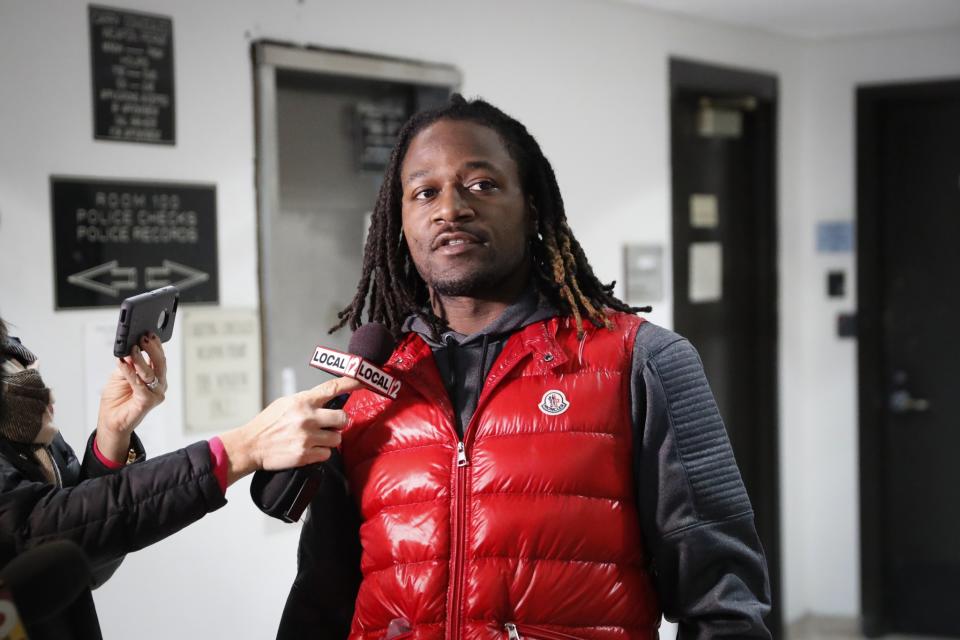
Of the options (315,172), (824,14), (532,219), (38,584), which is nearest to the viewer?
(38,584)

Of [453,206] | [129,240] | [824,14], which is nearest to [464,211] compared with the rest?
[453,206]

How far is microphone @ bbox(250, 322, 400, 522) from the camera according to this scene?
55.1 inches

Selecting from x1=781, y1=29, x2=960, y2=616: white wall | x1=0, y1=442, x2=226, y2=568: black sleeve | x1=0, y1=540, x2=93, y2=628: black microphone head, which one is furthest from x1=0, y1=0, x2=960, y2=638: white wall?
x1=0, y1=540, x2=93, y2=628: black microphone head

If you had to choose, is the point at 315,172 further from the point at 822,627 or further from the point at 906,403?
the point at 822,627

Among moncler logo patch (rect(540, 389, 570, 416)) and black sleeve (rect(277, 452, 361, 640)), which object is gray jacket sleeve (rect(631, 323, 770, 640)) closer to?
moncler logo patch (rect(540, 389, 570, 416))

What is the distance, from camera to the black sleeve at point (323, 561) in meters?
1.57

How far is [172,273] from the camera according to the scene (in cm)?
243

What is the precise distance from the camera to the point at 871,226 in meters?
4.06

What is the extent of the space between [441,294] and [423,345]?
0.09 meters

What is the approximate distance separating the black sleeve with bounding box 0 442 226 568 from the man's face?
1.49 feet

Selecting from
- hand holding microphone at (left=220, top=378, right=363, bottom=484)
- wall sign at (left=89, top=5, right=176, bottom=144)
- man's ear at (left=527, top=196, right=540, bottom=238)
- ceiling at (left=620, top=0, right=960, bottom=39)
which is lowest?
hand holding microphone at (left=220, top=378, right=363, bottom=484)

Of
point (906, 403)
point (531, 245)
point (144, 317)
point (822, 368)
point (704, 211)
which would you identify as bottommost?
point (906, 403)

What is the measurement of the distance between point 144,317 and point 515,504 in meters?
0.62

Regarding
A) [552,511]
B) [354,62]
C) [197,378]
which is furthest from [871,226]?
[552,511]
